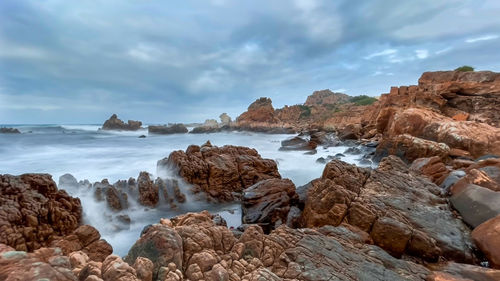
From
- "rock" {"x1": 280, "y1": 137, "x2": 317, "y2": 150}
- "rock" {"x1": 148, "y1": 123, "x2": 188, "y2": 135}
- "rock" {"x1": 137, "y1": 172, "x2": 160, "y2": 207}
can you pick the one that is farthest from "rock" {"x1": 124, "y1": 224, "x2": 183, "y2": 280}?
"rock" {"x1": 148, "y1": 123, "x2": 188, "y2": 135}

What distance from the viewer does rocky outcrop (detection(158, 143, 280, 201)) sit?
9.53 meters

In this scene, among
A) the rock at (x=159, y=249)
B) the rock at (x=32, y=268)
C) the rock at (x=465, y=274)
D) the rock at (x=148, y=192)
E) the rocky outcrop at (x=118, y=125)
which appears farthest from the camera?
the rocky outcrop at (x=118, y=125)

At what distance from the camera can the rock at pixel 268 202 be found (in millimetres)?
6012

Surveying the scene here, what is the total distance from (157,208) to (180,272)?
6.50 meters

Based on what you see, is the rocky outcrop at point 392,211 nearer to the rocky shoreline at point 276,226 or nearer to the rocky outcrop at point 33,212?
the rocky shoreline at point 276,226

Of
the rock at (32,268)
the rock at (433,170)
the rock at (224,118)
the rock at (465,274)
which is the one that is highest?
the rock at (224,118)

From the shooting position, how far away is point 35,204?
5.35m

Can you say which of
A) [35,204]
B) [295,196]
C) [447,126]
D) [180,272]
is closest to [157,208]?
[35,204]

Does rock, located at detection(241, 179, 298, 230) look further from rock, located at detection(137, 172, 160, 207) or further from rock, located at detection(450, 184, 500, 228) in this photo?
rock, located at detection(137, 172, 160, 207)

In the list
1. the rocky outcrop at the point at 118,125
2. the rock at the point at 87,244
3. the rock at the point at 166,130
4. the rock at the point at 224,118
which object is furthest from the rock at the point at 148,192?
the rock at the point at 224,118

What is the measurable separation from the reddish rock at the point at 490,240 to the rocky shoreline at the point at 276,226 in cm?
2

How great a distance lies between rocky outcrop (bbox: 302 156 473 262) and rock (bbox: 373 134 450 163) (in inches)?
216

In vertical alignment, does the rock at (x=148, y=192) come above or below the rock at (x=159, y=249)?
below

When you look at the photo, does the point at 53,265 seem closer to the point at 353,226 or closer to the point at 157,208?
the point at 353,226
